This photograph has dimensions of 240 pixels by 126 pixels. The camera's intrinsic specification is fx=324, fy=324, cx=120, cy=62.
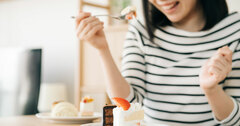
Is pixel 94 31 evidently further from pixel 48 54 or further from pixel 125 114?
A: pixel 48 54

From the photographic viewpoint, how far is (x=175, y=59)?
53.5 inches

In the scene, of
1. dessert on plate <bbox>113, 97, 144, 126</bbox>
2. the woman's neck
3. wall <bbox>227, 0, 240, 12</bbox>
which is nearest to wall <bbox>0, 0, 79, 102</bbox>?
wall <bbox>227, 0, 240, 12</bbox>

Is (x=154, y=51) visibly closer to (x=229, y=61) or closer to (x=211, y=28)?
(x=211, y=28)

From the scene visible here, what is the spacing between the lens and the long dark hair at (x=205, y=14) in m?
1.35

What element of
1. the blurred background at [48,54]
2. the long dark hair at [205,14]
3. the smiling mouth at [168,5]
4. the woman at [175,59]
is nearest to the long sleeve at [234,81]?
the woman at [175,59]

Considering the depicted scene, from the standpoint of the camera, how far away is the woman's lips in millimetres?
1225

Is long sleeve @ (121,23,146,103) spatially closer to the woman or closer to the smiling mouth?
the woman

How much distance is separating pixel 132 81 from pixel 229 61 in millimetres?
420

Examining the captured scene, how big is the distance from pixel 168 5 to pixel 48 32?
7.93ft

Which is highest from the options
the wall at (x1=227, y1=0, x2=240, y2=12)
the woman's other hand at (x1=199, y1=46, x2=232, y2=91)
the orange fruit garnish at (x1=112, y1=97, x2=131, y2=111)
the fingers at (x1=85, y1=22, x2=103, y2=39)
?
the wall at (x1=227, y1=0, x2=240, y2=12)

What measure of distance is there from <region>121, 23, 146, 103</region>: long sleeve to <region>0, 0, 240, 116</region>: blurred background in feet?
3.32

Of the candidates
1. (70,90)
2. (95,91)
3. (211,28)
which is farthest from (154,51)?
(70,90)

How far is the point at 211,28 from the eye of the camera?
1345 millimetres

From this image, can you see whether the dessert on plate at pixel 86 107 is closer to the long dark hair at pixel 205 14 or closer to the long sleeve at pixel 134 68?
the long sleeve at pixel 134 68
